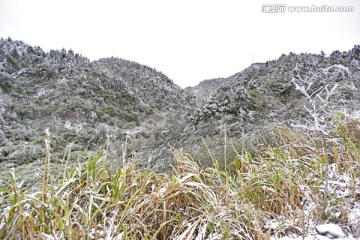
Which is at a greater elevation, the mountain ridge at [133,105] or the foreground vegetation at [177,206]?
the mountain ridge at [133,105]

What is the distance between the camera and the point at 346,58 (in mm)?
10328

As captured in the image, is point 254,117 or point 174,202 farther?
point 254,117

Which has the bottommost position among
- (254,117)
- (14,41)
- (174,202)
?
(174,202)

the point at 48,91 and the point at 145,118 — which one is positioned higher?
the point at 48,91

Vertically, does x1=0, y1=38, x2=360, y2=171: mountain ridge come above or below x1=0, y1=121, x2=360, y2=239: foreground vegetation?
above

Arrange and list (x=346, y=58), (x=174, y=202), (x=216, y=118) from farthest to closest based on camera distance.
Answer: (x=346, y=58)
(x=216, y=118)
(x=174, y=202)

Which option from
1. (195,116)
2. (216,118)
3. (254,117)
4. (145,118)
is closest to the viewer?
(254,117)

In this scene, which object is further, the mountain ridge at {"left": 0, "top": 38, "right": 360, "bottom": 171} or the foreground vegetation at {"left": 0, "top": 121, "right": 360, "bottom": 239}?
the mountain ridge at {"left": 0, "top": 38, "right": 360, "bottom": 171}

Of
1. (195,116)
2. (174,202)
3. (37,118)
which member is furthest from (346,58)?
(37,118)

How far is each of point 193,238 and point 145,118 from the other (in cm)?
1377

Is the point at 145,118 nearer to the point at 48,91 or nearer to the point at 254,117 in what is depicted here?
the point at 48,91

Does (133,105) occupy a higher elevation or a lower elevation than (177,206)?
higher

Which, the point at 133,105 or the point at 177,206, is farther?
the point at 133,105

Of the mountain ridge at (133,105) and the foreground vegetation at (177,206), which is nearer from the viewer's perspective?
the foreground vegetation at (177,206)
